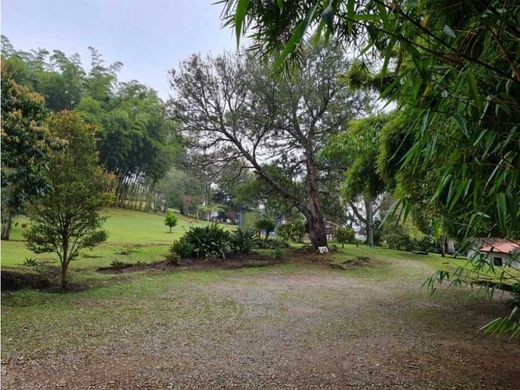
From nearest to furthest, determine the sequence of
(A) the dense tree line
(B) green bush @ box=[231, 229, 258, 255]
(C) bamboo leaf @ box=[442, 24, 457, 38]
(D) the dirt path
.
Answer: (C) bamboo leaf @ box=[442, 24, 457, 38] → (D) the dirt path → (A) the dense tree line → (B) green bush @ box=[231, 229, 258, 255]

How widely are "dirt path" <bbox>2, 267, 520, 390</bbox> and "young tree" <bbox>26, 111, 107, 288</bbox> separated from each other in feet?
4.66

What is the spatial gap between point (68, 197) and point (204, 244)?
4.15 metres

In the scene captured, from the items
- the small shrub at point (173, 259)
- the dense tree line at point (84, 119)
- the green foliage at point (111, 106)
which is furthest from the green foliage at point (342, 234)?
the green foliage at point (111, 106)

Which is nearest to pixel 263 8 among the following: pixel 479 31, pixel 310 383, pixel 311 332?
pixel 479 31

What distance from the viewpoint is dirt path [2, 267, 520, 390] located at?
6.94 feet

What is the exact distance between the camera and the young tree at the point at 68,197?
438cm

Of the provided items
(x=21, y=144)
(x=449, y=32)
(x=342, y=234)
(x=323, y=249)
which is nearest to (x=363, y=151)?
(x=449, y=32)

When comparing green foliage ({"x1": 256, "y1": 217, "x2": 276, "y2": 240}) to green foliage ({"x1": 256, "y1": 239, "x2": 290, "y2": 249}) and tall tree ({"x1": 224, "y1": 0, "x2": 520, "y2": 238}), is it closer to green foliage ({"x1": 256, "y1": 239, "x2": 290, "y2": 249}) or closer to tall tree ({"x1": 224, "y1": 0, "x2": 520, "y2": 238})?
green foliage ({"x1": 256, "y1": 239, "x2": 290, "y2": 249})

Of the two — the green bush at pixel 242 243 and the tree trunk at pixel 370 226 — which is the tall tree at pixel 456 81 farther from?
the tree trunk at pixel 370 226

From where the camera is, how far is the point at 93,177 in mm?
4645

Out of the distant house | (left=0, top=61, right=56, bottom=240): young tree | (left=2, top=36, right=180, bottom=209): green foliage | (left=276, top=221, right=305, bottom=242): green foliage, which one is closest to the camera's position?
the distant house

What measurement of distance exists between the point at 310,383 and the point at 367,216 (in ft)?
44.6

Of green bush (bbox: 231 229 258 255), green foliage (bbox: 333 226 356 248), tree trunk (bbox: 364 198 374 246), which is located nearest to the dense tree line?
green bush (bbox: 231 229 258 255)

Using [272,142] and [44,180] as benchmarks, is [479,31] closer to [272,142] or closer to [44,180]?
[44,180]
